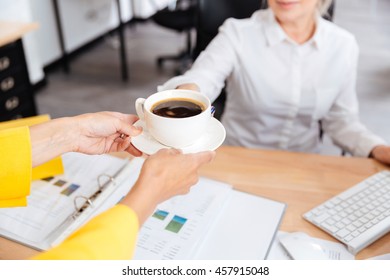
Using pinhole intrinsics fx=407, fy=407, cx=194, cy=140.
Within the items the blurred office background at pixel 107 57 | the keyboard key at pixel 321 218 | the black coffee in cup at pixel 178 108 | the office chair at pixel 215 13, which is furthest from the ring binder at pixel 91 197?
the blurred office background at pixel 107 57

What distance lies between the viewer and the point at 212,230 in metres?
0.86

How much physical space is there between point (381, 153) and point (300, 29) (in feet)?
1.60

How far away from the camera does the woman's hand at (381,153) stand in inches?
43.0

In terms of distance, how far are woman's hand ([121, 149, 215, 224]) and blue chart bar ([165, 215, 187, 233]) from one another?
0.12 meters

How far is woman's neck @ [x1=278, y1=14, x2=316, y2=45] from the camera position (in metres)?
1.33

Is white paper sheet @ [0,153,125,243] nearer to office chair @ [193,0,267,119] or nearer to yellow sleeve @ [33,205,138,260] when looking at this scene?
yellow sleeve @ [33,205,138,260]

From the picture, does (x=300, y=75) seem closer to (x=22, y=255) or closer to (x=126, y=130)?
(x=126, y=130)

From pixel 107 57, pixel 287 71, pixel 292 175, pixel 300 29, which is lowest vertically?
pixel 107 57

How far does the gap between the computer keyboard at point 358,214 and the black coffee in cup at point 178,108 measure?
344 mm

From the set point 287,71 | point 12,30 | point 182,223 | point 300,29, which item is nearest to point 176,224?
point 182,223

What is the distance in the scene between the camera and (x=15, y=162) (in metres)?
0.76

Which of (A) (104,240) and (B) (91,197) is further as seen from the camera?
(B) (91,197)

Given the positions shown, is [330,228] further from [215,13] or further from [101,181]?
[215,13]
